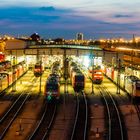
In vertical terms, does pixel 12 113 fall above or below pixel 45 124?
above

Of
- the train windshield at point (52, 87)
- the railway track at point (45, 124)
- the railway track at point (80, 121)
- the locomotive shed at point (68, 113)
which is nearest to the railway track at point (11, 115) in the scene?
the locomotive shed at point (68, 113)

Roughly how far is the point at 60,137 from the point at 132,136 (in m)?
6.12

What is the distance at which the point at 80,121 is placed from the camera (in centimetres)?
4303

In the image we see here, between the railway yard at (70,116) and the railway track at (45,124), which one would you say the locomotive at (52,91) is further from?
the railway track at (45,124)

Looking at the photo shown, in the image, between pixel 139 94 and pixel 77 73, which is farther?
pixel 77 73

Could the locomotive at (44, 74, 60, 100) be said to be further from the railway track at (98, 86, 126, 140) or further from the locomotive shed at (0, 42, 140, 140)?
the railway track at (98, 86, 126, 140)

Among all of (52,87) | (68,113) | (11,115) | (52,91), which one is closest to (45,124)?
(11,115)

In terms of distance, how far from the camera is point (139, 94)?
53.3 m

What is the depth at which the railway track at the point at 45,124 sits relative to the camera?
36531 millimetres

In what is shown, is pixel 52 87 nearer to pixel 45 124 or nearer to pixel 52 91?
pixel 52 91

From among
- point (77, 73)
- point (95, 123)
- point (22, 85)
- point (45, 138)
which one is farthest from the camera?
point (22, 85)

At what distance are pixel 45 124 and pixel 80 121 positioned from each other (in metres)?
3.66

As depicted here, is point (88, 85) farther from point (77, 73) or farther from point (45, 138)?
point (45, 138)

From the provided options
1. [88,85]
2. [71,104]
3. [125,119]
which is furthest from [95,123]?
[88,85]
